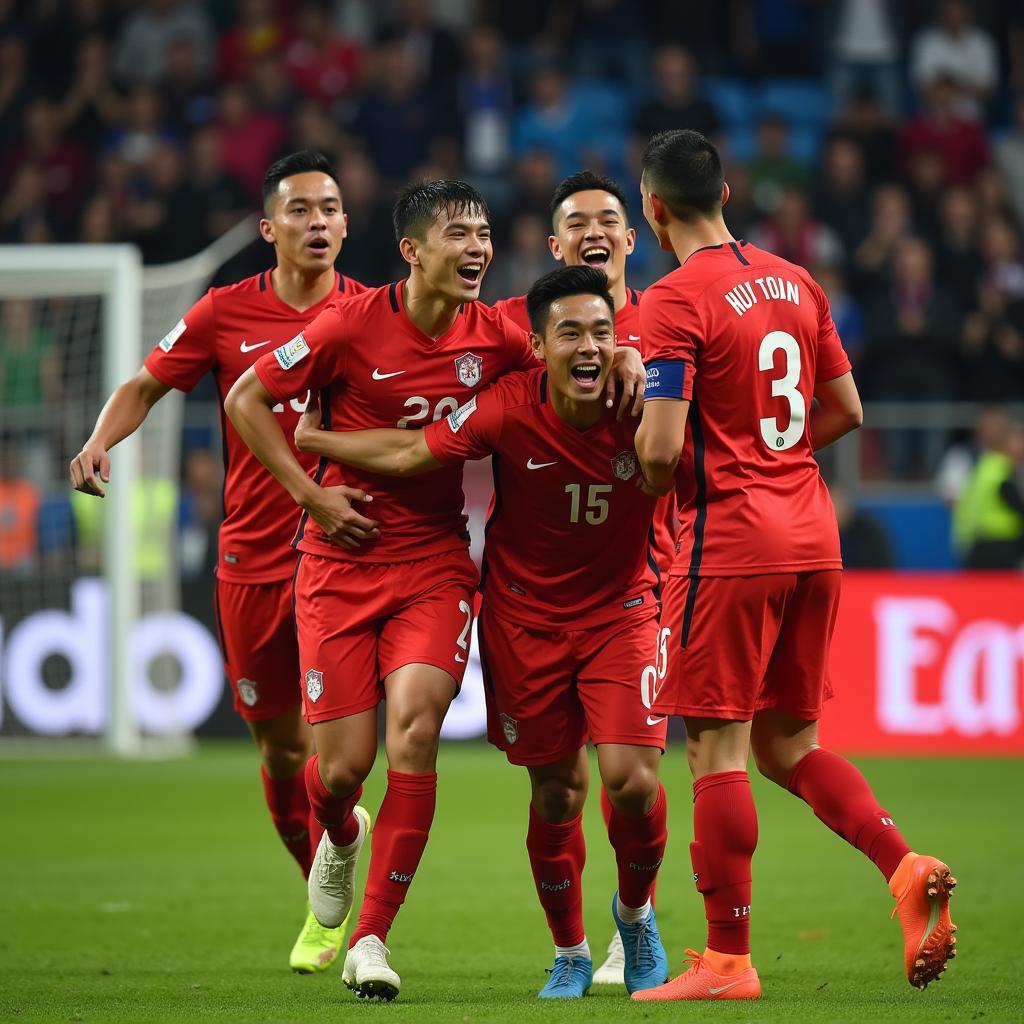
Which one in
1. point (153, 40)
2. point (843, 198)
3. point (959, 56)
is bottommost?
point (843, 198)

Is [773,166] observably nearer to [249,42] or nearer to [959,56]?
[959,56]

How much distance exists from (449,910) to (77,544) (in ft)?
22.3

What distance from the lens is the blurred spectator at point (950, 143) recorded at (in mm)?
17156

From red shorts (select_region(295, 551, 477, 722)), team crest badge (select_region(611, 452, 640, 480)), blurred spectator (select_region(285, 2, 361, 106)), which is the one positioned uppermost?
blurred spectator (select_region(285, 2, 361, 106))

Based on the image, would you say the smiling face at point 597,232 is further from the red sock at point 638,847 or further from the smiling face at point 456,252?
the red sock at point 638,847

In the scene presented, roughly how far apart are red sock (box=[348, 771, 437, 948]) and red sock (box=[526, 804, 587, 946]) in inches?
15.6

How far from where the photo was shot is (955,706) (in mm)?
12719

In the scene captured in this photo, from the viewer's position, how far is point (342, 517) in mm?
5500

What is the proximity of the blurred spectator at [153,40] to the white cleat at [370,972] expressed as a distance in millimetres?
14409

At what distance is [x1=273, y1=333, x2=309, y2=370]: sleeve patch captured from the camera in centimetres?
555

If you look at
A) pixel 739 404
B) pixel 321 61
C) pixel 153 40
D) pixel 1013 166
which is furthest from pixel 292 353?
pixel 1013 166

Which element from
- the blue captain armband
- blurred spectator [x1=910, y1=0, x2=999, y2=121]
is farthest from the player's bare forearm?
blurred spectator [x1=910, y1=0, x2=999, y2=121]

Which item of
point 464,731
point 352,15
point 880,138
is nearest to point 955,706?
point 464,731

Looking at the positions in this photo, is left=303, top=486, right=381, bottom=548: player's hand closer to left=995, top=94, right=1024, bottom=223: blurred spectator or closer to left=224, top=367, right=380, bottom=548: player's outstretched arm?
left=224, top=367, right=380, bottom=548: player's outstretched arm
